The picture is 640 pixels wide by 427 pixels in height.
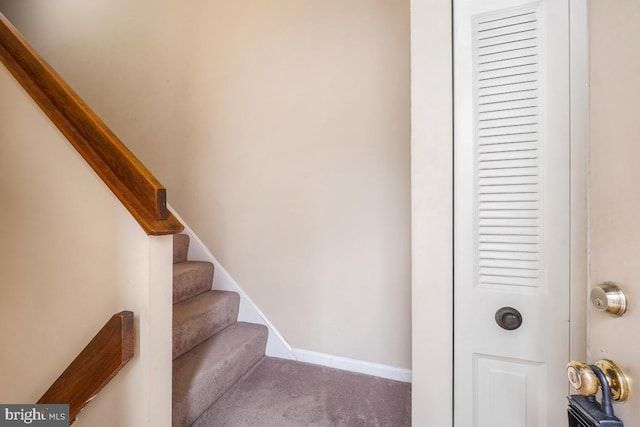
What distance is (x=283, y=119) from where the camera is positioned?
194 centimetres

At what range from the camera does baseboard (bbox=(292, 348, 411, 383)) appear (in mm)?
1699

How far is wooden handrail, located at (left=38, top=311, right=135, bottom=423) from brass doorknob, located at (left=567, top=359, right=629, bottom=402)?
1.10m

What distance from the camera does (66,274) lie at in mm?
948

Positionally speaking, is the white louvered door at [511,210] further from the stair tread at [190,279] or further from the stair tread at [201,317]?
the stair tread at [190,279]

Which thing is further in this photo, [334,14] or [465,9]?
[334,14]


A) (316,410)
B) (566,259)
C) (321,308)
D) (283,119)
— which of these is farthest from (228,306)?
(566,259)

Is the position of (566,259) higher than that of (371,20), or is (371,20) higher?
(371,20)

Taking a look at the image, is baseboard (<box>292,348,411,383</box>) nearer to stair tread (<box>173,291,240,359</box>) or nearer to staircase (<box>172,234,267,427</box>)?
staircase (<box>172,234,267,427</box>)

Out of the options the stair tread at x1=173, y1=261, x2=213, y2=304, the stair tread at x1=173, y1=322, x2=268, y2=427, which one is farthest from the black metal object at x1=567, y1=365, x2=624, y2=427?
the stair tread at x1=173, y1=261, x2=213, y2=304

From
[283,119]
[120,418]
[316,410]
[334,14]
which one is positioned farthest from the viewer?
[283,119]

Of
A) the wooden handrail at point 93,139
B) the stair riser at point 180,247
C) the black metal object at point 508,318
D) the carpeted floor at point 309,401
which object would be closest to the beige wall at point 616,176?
the black metal object at point 508,318

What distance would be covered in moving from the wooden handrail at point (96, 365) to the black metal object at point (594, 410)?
1101mm

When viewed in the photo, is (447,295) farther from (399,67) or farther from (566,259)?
(399,67)

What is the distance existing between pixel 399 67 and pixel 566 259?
4.40ft
